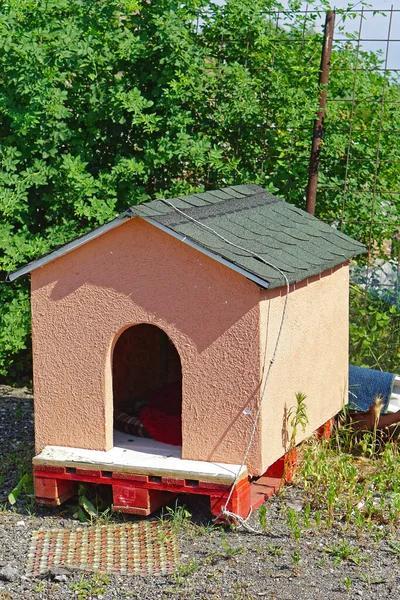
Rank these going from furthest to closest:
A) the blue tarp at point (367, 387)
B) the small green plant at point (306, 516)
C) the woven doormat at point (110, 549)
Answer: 1. the blue tarp at point (367, 387)
2. the small green plant at point (306, 516)
3. the woven doormat at point (110, 549)

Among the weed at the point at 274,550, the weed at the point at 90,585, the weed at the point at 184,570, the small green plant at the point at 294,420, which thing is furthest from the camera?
the small green plant at the point at 294,420

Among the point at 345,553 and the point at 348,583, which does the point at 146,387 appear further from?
the point at 348,583

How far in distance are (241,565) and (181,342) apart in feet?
4.07

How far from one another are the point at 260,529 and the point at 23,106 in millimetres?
3911

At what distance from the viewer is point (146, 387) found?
6.75m

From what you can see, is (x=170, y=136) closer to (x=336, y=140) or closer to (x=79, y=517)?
(x=336, y=140)

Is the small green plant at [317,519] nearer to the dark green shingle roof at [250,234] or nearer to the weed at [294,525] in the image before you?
the weed at [294,525]

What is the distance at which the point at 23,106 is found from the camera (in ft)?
23.5

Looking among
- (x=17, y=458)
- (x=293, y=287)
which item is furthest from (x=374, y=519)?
(x=17, y=458)

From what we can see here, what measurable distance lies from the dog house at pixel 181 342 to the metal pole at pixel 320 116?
1.76m

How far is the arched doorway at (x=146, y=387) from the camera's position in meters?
5.70

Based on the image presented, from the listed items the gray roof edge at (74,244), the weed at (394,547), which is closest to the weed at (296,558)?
the weed at (394,547)

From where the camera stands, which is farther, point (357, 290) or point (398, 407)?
point (357, 290)

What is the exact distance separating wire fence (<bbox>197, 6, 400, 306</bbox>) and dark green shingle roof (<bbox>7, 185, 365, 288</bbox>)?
1.23 m
